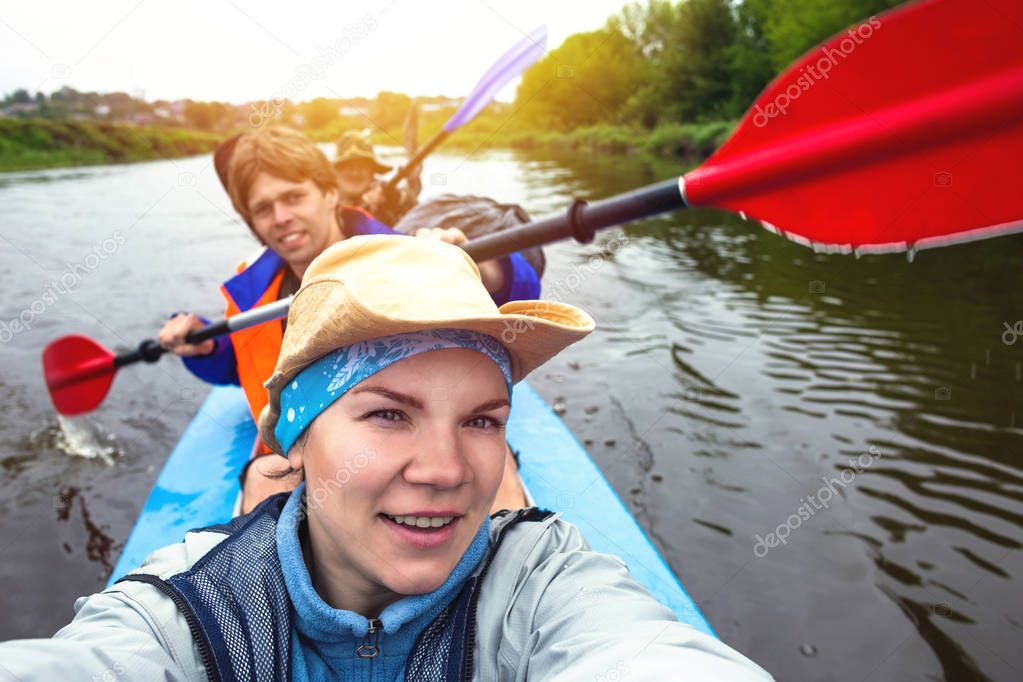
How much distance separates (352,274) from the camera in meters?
1.17

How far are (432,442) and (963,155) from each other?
108 cm

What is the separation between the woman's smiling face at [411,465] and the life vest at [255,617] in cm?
9

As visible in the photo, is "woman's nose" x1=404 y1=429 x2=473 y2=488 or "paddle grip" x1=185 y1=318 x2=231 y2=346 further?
"paddle grip" x1=185 y1=318 x2=231 y2=346

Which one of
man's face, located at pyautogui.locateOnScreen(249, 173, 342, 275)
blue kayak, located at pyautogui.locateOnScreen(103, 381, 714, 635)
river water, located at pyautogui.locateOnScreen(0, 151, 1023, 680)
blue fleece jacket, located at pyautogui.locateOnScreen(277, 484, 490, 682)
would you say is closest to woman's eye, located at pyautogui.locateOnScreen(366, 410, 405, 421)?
blue fleece jacket, located at pyautogui.locateOnScreen(277, 484, 490, 682)

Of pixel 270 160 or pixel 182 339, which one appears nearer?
pixel 270 160

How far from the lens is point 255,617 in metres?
1.09

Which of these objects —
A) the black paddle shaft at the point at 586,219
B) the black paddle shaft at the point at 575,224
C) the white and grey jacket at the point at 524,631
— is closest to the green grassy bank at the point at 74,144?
the black paddle shaft at the point at 575,224

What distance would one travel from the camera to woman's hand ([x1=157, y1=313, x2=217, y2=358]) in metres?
3.32

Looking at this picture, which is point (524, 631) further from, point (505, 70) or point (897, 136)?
point (505, 70)

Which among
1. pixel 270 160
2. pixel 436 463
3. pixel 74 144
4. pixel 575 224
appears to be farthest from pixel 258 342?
pixel 74 144

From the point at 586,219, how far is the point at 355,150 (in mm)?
4411

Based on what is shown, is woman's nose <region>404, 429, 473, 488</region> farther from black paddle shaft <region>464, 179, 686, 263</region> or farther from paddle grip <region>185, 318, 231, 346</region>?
paddle grip <region>185, 318, 231, 346</region>

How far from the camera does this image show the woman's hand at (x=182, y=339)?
3.32m

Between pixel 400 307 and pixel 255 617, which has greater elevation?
pixel 400 307
